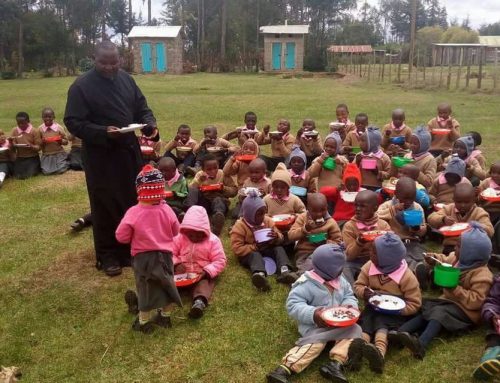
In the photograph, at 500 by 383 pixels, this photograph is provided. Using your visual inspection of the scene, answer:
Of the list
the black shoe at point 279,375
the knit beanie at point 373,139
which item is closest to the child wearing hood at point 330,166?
the knit beanie at point 373,139

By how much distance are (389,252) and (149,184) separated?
200 cm

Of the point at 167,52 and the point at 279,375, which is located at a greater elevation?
the point at 167,52

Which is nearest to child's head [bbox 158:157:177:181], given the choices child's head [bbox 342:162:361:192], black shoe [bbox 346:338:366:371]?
child's head [bbox 342:162:361:192]

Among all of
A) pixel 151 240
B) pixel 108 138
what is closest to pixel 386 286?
pixel 151 240

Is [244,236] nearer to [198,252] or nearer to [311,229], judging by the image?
[198,252]

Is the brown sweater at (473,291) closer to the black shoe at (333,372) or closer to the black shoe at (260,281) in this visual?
the black shoe at (333,372)

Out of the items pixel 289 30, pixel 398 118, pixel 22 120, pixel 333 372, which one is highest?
pixel 289 30

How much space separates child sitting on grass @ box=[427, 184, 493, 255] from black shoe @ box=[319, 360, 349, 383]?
82.1 inches

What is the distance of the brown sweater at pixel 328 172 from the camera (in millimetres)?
7059

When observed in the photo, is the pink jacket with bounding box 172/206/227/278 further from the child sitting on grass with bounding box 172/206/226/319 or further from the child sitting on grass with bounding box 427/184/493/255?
the child sitting on grass with bounding box 427/184/493/255

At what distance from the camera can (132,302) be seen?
4691mm

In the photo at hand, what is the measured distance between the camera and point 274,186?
6.04m

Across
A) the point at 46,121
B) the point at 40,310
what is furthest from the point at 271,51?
the point at 40,310

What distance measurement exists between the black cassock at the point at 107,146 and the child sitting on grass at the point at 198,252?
86 centimetres
